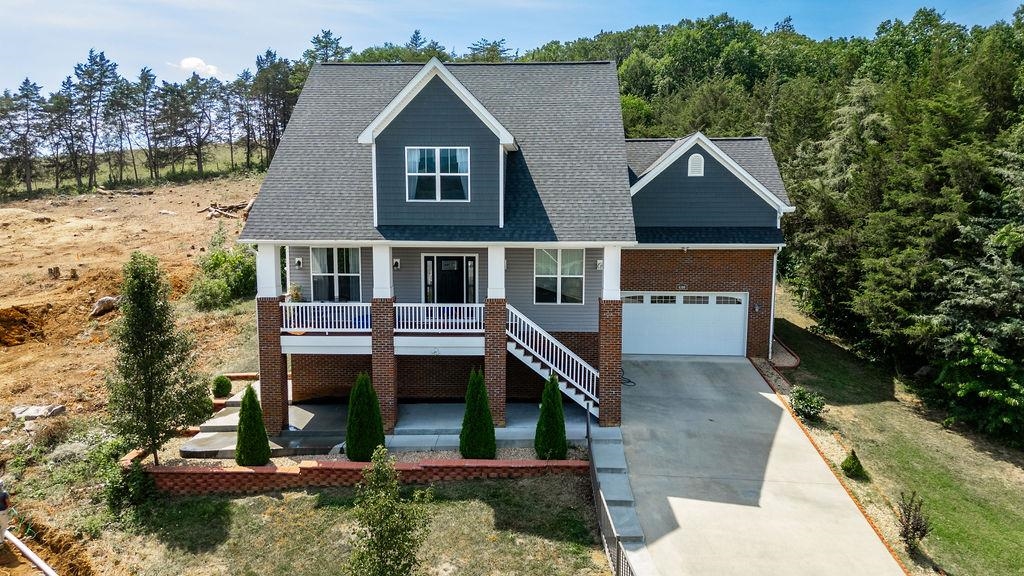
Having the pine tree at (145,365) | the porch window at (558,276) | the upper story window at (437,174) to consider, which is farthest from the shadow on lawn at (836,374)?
the pine tree at (145,365)

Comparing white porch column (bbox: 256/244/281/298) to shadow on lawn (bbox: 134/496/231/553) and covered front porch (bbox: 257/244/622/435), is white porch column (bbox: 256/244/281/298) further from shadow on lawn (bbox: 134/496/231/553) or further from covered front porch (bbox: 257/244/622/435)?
shadow on lawn (bbox: 134/496/231/553)

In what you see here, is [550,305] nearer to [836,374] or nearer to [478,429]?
[478,429]

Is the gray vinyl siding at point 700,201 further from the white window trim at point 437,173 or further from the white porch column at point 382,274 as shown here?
the white porch column at point 382,274

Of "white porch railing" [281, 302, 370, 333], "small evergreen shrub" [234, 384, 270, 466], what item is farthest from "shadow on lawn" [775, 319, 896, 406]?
"small evergreen shrub" [234, 384, 270, 466]

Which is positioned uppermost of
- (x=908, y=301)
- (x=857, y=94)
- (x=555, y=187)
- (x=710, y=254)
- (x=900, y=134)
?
(x=857, y=94)

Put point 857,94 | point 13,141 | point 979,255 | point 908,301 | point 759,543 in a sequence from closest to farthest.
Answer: point 759,543
point 979,255
point 908,301
point 857,94
point 13,141

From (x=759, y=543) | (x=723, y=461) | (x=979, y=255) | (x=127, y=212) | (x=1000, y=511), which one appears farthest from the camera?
(x=127, y=212)

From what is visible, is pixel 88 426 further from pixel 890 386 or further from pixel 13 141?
pixel 13 141

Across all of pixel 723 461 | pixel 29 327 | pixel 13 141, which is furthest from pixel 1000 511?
pixel 13 141
